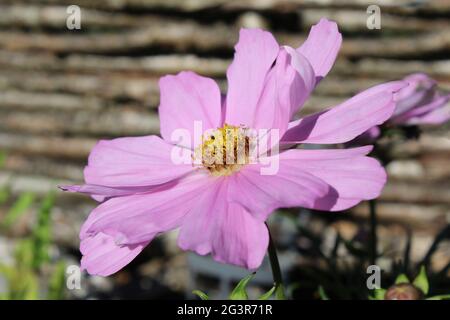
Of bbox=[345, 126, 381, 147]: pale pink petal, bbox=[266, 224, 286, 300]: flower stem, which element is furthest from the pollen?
bbox=[345, 126, 381, 147]: pale pink petal

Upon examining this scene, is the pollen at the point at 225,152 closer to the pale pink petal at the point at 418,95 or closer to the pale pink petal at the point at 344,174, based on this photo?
the pale pink petal at the point at 344,174

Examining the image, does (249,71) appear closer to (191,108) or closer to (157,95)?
(191,108)

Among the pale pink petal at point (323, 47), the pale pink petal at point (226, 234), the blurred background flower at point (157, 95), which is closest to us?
the pale pink petal at point (226, 234)

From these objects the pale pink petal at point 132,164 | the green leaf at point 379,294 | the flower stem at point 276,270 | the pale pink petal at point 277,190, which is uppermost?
the pale pink petal at point 132,164

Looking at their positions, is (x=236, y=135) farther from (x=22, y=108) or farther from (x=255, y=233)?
(x=22, y=108)

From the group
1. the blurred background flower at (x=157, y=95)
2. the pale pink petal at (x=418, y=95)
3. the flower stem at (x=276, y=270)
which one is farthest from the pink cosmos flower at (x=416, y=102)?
the blurred background flower at (x=157, y=95)
